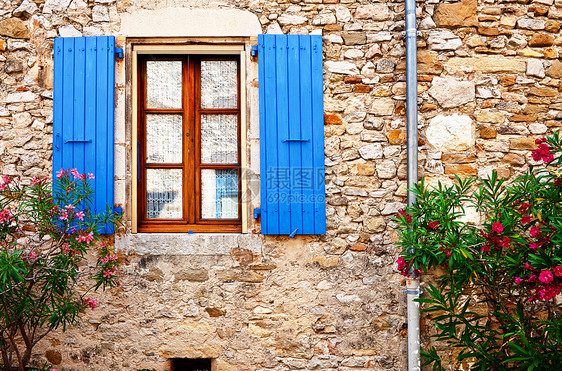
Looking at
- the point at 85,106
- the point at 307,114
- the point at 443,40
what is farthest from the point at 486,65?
the point at 85,106

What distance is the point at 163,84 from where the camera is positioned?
3398 millimetres

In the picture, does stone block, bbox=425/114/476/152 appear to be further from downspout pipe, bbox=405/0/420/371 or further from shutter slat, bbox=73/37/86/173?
Result: shutter slat, bbox=73/37/86/173

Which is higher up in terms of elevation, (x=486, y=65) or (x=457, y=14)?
(x=457, y=14)

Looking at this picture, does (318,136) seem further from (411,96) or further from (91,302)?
(91,302)

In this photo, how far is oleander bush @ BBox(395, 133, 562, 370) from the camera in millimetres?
2662

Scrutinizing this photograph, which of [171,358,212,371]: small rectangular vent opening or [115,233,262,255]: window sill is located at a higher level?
[115,233,262,255]: window sill

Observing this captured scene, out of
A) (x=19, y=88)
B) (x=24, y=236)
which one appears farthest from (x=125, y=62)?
(x=24, y=236)

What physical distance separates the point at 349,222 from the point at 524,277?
3.98 feet

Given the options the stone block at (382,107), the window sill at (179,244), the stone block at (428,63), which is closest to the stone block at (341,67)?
the stone block at (382,107)

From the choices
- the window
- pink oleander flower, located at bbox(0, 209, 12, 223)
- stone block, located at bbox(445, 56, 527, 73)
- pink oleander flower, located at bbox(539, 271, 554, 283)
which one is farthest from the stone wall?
pink oleander flower, located at bbox(539, 271, 554, 283)

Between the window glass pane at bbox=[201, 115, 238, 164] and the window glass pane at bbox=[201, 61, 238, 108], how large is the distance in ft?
0.37

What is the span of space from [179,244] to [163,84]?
51.7 inches

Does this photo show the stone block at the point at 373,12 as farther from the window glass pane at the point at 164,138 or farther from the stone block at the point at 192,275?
the stone block at the point at 192,275

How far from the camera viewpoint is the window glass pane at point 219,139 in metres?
3.40
